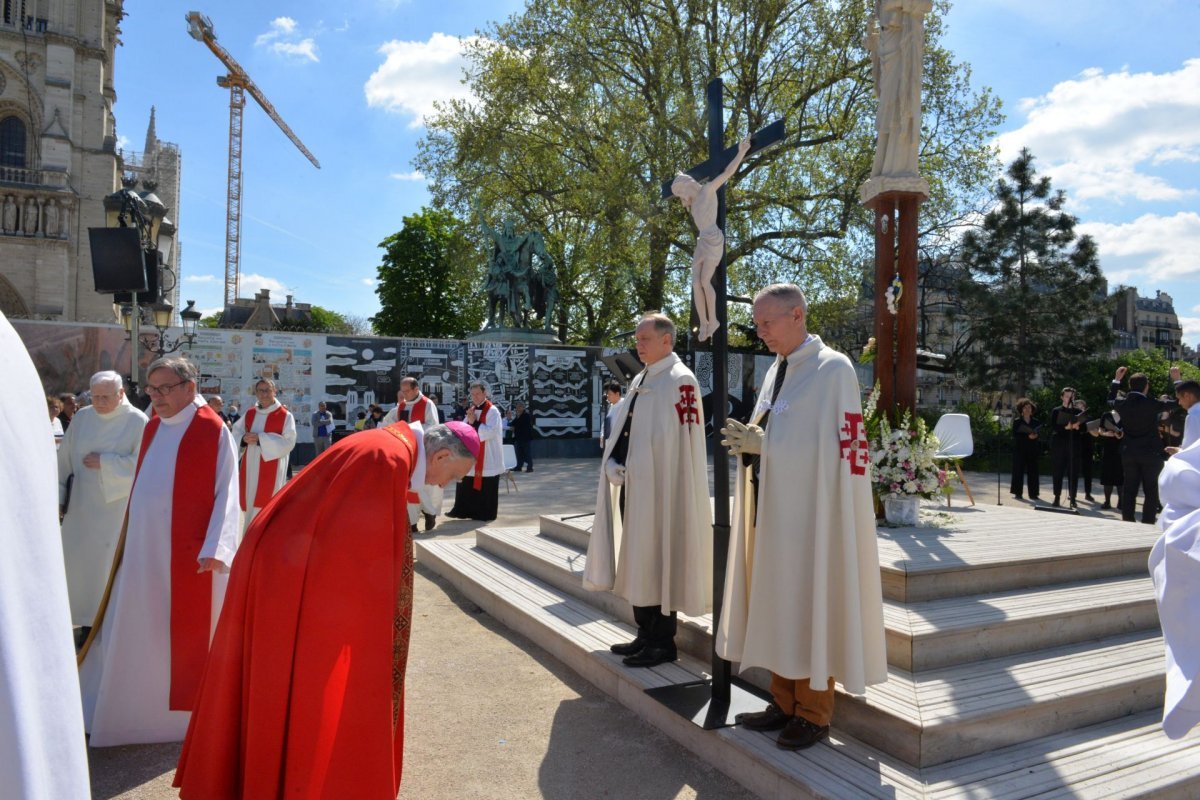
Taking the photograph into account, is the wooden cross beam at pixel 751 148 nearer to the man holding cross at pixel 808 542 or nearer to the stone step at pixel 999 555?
the man holding cross at pixel 808 542

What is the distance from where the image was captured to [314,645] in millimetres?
2393

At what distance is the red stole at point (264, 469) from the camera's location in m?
8.19

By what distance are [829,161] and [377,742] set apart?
79.9 feet

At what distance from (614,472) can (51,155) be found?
43124mm

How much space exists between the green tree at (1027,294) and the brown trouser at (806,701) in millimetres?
24567

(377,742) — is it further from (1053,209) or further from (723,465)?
(1053,209)

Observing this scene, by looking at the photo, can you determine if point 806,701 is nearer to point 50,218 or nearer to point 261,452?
point 261,452

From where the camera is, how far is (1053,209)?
85.6 ft

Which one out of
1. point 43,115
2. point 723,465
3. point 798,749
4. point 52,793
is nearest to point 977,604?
point 798,749

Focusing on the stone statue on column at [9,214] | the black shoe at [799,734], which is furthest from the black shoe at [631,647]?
the stone statue on column at [9,214]

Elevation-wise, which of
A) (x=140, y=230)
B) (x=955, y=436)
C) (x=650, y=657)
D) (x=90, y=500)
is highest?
(x=140, y=230)

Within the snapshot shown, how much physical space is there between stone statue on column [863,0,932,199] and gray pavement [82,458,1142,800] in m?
5.68

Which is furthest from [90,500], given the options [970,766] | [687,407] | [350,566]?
[970,766]

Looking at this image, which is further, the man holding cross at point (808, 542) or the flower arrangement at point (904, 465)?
the flower arrangement at point (904, 465)
